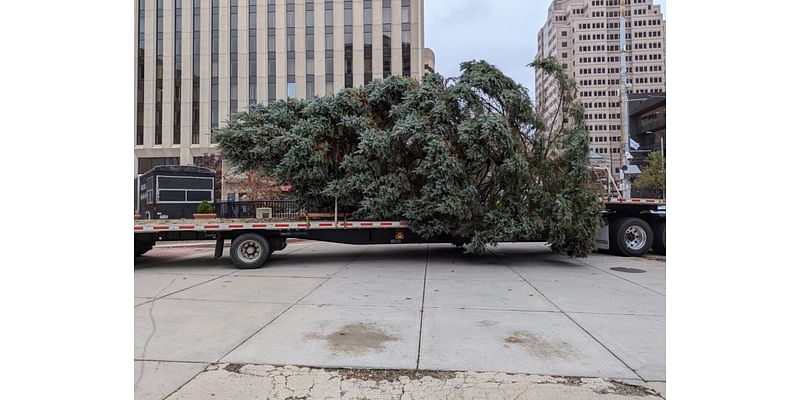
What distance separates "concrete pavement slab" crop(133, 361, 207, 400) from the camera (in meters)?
3.28

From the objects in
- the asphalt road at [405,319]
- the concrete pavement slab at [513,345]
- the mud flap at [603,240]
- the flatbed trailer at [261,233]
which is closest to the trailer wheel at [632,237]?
the mud flap at [603,240]

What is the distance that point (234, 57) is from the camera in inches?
1449

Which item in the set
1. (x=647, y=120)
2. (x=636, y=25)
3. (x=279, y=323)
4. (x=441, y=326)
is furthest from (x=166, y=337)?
(x=636, y=25)

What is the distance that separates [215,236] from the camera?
969cm

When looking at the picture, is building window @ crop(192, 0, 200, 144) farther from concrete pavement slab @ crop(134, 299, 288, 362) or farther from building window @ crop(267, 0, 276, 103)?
concrete pavement slab @ crop(134, 299, 288, 362)

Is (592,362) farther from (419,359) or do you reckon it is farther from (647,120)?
(647,120)

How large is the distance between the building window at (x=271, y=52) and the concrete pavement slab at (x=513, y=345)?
115 feet

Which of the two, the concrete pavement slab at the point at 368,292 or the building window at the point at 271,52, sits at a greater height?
the building window at the point at 271,52

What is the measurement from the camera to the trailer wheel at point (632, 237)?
11477 millimetres

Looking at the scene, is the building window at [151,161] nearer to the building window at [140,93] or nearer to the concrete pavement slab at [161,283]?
the building window at [140,93]

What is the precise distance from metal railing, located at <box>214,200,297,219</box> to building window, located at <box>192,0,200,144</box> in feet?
88.2

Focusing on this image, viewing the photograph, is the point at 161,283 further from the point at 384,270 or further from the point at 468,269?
the point at 468,269

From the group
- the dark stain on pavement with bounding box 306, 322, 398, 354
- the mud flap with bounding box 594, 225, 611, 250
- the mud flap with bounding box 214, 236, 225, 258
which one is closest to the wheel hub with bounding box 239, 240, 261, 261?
the mud flap with bounding box 214, 236, 225, 258

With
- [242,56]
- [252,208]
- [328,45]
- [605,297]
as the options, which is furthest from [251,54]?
[605,297]
